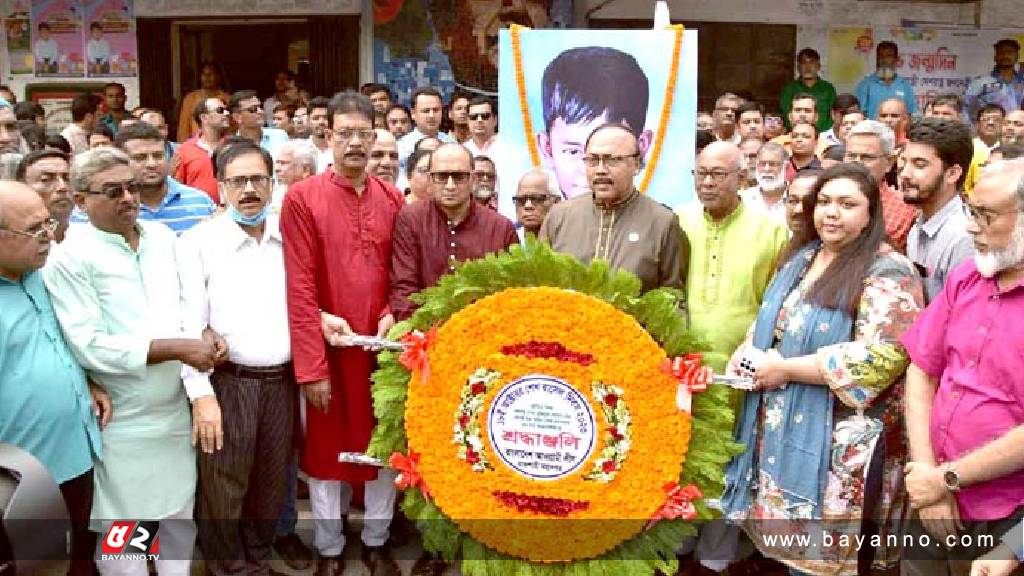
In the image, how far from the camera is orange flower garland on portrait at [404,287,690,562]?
3.48 m

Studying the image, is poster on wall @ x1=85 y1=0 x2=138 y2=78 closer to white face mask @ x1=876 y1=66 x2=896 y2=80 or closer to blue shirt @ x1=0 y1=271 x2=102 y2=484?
white face mask @ x1=876 y1=66 x2=896 y2=80

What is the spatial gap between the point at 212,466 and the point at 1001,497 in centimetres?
283

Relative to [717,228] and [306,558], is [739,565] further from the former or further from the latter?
[306,558]

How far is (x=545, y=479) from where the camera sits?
11.7 feet

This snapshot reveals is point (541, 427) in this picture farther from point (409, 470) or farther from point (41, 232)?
point (41, 232)

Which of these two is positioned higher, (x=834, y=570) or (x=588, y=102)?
(x=588, y=102)

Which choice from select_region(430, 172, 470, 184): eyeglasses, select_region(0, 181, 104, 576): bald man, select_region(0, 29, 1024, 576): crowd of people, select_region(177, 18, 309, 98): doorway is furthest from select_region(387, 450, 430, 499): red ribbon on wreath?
select_region(177, 18, 309, 98): doorway

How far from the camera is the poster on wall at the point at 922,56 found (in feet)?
35.6

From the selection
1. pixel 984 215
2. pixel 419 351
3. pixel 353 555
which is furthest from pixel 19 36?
pixel 984 215

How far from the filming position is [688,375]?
3.45m

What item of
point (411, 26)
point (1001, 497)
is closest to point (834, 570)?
point (1001, 497)

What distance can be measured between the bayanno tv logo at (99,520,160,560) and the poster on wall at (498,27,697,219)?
7.44 ft

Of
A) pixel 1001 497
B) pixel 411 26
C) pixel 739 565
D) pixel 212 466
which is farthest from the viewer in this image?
pixel 411 26

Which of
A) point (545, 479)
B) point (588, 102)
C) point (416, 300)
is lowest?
point (545, 479)
